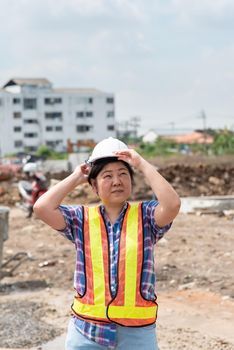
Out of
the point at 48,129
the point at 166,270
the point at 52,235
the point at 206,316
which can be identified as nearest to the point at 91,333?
the point at 206,316

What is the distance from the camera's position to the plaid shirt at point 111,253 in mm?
3176

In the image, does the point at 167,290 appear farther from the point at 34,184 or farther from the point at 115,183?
the point at 34,184

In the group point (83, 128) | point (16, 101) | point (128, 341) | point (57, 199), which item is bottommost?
point (83, 128)

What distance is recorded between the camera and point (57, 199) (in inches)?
135

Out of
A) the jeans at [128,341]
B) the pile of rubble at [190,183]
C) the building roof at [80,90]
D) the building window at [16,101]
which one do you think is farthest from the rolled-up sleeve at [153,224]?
the building roof at [80,90]

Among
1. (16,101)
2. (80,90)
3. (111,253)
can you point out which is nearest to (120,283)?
(111,253)

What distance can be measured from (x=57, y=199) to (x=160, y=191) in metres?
0.49

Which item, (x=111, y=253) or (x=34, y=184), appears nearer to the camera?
(x=111, y=253)

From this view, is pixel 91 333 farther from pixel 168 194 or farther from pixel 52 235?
pixel 52 235

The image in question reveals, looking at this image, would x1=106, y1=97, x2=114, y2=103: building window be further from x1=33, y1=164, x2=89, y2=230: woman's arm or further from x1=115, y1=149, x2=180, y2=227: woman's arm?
x1=115, y1=149, x2=180, y2=227: woman's arm

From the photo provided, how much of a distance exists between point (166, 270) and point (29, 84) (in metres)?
73.0

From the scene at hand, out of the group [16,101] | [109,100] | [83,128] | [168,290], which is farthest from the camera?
[109,100]

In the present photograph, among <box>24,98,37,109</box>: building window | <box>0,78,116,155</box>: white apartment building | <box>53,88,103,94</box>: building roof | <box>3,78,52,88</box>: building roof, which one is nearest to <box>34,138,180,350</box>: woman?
<box>0,78,116,155</box>: white apartment building

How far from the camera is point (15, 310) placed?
7.29 meters
